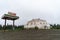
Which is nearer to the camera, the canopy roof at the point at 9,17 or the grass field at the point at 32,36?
the grass field at the point at 32,36

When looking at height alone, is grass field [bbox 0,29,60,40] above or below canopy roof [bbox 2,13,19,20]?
below

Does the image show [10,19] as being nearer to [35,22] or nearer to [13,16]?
[13,16]

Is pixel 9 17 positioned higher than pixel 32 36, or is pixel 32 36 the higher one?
pixel 9 17

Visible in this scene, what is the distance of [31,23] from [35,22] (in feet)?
4.45

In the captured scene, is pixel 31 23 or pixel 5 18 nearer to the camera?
pixel 5 18

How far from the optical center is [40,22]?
33375 mm

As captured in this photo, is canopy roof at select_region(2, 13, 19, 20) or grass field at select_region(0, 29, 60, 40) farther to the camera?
canopy roof at select_region(2, 13, 19, 20)

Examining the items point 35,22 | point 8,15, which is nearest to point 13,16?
point 8,15

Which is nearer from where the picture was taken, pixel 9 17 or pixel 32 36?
pixel 32 36

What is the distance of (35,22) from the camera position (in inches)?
1346

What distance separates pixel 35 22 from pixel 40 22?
1233 millimetres

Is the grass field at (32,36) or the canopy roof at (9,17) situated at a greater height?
the canopy roof at (9,17)

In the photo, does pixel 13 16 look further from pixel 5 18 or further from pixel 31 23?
pixel 31 23

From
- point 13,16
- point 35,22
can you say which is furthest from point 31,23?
point 13,16
